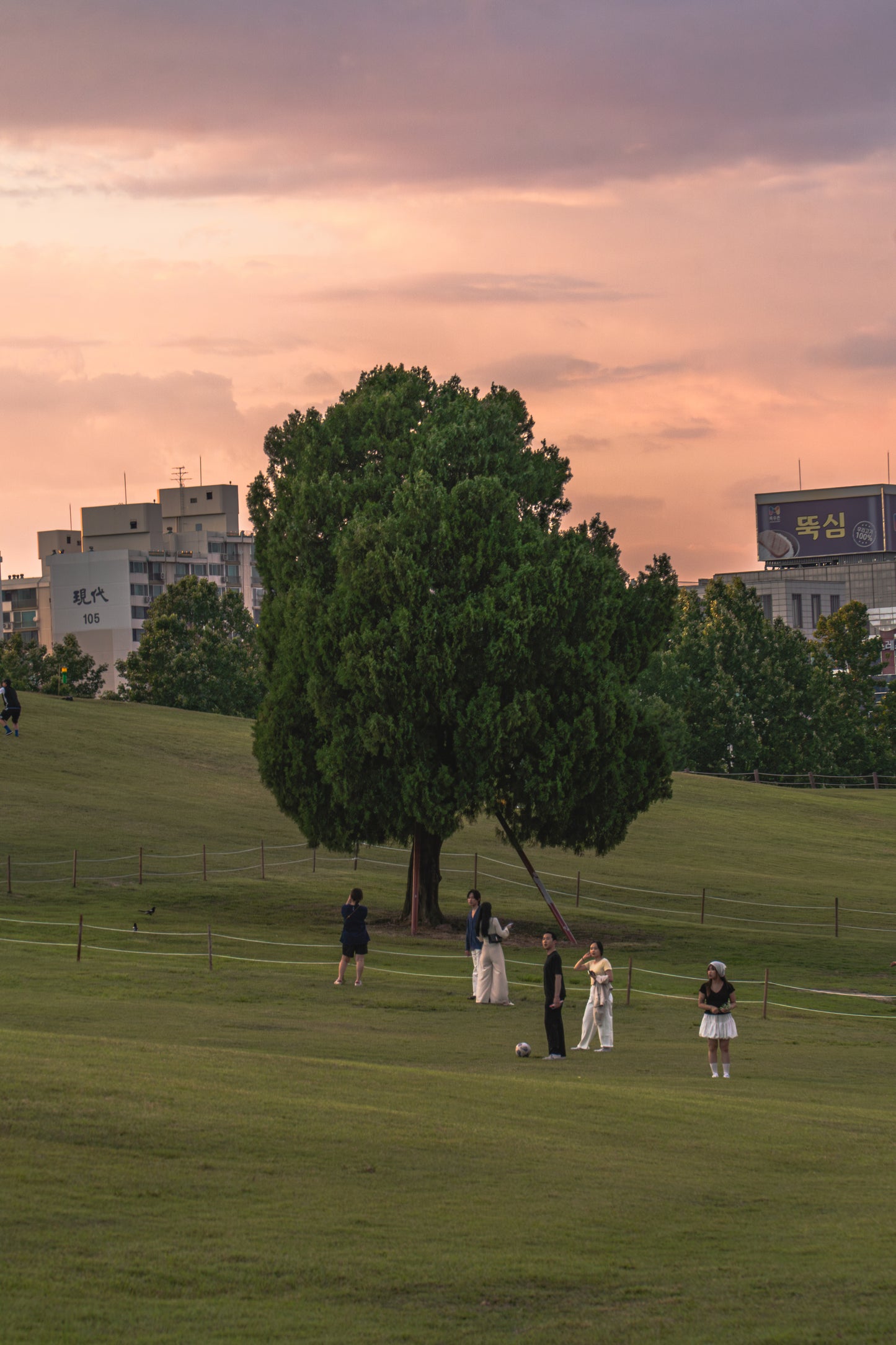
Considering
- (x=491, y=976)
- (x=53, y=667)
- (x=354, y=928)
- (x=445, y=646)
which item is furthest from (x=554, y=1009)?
(x=53, y=667)

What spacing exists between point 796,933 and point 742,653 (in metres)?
55.3

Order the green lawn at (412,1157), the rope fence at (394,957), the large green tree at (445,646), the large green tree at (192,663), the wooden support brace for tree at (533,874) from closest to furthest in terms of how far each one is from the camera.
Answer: the green lawn at (412,1157)
the rope fence at (394,957)
the large green tree at (445,646)
the wooden support brace for tree at (533,874)
the large green tree at (192,663)

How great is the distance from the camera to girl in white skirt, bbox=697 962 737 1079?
20453mm

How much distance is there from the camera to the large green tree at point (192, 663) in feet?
348

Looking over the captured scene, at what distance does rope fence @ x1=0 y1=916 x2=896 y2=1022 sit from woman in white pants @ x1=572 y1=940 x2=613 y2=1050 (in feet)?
13.2

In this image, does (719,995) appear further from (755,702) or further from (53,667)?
(53,667)

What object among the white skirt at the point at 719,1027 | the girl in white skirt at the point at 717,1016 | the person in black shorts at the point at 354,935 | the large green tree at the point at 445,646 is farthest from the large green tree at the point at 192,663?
the white skirt at the point at 719,1027

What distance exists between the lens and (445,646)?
35.2 meters

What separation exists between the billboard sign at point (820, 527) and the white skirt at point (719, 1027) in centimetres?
17650

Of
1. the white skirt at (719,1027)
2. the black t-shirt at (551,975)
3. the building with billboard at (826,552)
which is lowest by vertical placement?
the white skirt at (719,1027)

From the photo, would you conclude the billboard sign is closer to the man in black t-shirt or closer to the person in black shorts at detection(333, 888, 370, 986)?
the person in black shorts at detection(333, 888, 370, 986)

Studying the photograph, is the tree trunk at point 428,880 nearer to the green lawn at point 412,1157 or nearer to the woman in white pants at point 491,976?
the green lawn at point 412,1157

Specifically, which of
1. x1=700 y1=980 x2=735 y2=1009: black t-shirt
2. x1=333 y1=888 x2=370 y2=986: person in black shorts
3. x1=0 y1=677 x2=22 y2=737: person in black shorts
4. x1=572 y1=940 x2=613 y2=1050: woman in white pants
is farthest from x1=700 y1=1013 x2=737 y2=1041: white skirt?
x1=0 y1=677 x2=22 y2=737: person in black shorts

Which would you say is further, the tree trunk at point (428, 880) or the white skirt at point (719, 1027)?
the tree trunk at point (428, 880)
